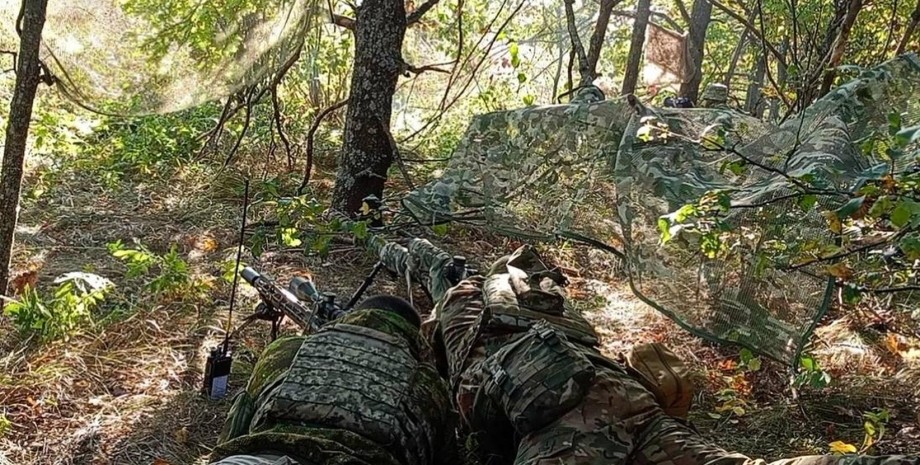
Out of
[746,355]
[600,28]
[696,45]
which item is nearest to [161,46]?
[600,28]

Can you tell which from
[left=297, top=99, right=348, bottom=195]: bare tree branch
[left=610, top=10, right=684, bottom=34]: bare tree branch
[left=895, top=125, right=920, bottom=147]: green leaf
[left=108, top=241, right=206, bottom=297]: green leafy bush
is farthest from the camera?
[left=610, top=10, right=684, bottom=34]: bare tree branch

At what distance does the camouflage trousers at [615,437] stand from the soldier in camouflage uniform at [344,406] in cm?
32

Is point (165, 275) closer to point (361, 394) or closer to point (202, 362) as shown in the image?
point (202, 362)

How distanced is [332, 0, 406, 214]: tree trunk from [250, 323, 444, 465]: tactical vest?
9.01ft

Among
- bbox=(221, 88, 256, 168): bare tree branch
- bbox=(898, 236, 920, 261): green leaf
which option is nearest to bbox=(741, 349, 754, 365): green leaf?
bbox=(898, 236, 920, 261): green leaf

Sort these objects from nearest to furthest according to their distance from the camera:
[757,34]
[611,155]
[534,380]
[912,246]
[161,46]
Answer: [912,246], [534,380], [611,155], [161,46], [757,34]

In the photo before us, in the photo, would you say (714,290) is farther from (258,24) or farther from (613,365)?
(258,24)

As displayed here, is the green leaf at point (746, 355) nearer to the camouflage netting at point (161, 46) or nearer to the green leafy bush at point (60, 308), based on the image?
the green leafy bush at point (60, 308)

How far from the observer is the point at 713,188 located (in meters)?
2.51

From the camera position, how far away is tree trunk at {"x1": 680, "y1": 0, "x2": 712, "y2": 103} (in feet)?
25.1

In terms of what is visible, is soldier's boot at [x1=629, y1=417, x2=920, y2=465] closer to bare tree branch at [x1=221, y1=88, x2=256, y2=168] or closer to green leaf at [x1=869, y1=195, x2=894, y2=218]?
green leaf at [x1=869, y1=195, x2=894, y2=218]

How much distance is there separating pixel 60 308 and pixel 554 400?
2564 mm

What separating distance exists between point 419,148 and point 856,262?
19.4ft

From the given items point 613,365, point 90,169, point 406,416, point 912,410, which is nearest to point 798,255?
Answer: point 613,365
